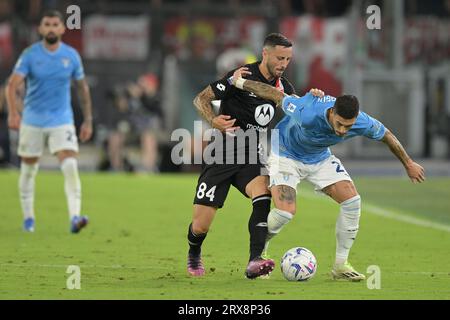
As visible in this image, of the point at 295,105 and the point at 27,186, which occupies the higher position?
the point at 295,105

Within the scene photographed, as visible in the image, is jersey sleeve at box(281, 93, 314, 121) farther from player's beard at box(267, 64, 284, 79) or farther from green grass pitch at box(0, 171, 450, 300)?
green grass pitch at box(0, 171, 450, 300)

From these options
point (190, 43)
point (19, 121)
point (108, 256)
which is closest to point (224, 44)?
point (190, 43)

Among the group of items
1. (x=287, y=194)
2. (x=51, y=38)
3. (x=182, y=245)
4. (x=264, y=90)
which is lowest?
(x=182, y=245)

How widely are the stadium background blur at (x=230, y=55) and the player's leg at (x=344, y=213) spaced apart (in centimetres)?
1631

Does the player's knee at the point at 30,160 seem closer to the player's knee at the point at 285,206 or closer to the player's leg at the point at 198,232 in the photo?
the player's leg at the point at 198,232

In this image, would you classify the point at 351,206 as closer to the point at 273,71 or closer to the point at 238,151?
the point at 238,151

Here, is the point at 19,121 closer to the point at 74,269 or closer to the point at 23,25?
the point at 74,269

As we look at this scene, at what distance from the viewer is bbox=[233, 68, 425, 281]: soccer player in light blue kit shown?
10938 millimetres

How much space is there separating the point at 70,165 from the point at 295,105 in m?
4.91

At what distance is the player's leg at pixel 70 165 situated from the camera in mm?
15180

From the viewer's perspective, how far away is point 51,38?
1515 centimetres

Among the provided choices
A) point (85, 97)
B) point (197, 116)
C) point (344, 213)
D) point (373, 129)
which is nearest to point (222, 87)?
point (373, 129)

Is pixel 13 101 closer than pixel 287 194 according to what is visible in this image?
No

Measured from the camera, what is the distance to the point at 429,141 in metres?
31.8
